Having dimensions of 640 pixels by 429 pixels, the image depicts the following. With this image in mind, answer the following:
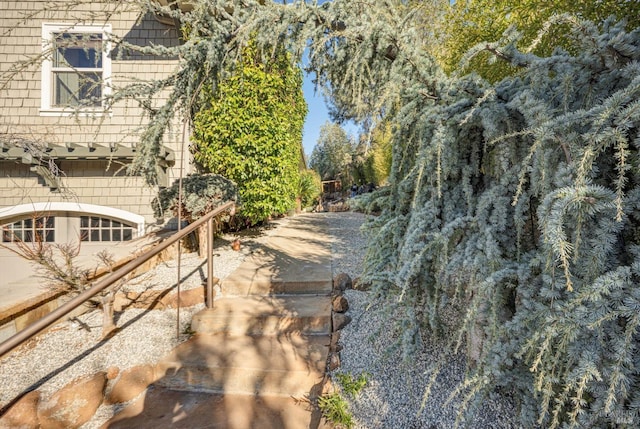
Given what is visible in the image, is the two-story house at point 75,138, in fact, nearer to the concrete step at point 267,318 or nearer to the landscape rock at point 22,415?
the concrete step at point 267,318

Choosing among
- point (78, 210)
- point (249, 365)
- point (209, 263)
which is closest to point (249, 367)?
point (249, 365)

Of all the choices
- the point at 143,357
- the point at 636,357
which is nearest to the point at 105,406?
the point at 143,357

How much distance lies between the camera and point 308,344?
7.86 ft

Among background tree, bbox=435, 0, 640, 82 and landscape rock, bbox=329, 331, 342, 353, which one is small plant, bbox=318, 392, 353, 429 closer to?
landscape rock, bbox=329, 331, 342, 353

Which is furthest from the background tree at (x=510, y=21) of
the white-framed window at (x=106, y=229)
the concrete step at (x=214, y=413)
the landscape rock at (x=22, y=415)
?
the white-framed window at (x=106, y=229)

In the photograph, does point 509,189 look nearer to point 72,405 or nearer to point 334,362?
point 334,362

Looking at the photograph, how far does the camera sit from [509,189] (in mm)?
1426

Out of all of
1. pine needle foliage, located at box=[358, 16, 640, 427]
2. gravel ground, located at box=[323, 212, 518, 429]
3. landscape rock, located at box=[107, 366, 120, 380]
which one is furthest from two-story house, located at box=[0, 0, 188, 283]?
pine needle foliage, located at box=[358, 16, 640, 427]

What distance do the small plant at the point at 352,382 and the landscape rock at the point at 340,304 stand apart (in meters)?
0.76

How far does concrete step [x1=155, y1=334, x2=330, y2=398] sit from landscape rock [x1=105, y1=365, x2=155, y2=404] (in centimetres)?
7

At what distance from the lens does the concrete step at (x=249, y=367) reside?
2078 mm

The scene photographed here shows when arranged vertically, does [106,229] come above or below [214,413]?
above

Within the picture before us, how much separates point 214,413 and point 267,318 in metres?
0.86

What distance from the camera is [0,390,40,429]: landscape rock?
1.78 metres
